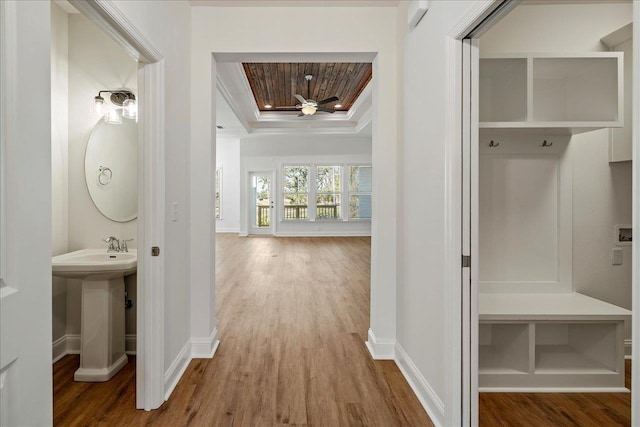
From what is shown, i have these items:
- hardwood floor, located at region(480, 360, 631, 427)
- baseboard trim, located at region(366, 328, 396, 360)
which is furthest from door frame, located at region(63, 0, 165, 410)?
hardwood floor, located at region(480, 360, 631, 427)

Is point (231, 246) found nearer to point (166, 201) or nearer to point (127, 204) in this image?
point (127, 204)

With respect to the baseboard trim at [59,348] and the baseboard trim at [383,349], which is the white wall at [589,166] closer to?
the baseboard trim at [383,349]

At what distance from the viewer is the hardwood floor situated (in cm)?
196

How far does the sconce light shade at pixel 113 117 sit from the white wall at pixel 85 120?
131 millimetres

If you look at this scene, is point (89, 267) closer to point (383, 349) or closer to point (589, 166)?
point (383, 349)

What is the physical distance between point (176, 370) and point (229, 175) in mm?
9588

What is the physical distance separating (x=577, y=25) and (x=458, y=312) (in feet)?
6.97

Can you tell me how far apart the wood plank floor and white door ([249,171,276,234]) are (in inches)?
273

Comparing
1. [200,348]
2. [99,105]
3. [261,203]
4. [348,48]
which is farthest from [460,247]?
[261,203]

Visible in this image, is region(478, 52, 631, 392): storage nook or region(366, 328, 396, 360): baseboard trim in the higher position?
region(478, 52, 631, 392): storage nook

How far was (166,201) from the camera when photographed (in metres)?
2.25

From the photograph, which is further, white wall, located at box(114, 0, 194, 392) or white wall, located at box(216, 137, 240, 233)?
white wall, located at box(216, 137, 240, 233)

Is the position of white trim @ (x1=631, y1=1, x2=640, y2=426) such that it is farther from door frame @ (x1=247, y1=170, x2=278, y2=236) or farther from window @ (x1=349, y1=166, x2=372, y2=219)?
door frame @ (x1=247, y1=170, x2=278, y2=236)

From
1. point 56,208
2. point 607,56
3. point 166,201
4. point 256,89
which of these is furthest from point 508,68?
point 256,89
